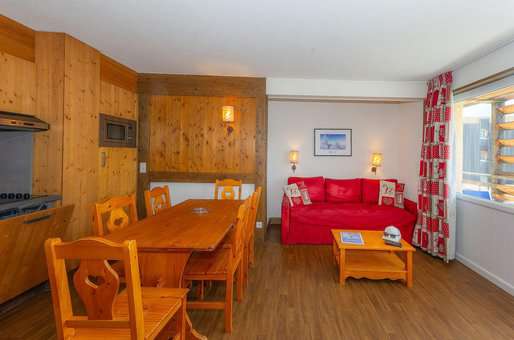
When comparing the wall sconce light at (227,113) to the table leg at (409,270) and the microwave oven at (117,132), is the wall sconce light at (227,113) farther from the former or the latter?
the table leg at (409,270)

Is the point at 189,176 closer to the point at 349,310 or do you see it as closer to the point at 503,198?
the point at 349,310

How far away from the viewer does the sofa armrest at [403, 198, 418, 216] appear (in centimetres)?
429

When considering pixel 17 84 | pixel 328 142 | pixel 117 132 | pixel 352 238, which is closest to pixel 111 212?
pixel 17 84

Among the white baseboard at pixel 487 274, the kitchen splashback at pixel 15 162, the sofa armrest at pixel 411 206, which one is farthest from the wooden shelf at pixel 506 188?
the kitchen splashback at pixel 15 162

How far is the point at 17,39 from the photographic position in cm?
260

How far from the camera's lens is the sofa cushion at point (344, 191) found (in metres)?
5.03

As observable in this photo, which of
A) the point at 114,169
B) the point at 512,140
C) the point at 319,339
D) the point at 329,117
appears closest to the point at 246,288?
the point at 319,339

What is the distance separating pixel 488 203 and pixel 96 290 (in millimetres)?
3815

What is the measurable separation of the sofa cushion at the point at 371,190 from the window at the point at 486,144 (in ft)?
4.41

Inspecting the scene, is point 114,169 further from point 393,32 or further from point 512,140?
point 512,140

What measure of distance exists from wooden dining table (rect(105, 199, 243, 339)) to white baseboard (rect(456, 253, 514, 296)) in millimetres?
2866

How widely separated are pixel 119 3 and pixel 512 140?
3955mm

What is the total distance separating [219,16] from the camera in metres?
2.42

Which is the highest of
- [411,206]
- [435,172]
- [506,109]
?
[506,109]
